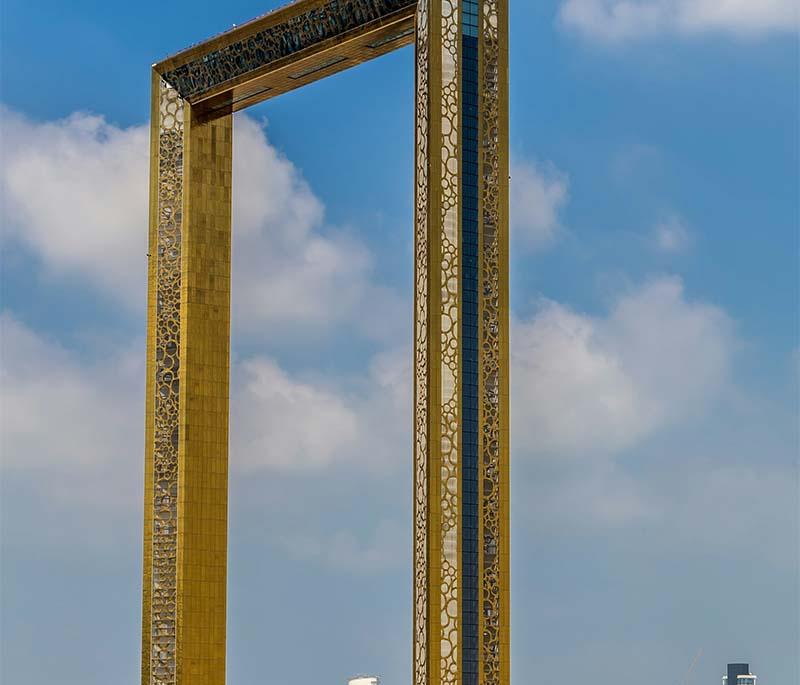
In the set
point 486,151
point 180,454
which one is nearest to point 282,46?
point 486,151

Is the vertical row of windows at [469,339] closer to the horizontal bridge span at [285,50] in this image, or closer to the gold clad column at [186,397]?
the horizontal bridge span at [285,50]

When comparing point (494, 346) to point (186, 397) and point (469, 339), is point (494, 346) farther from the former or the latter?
point (186, 397)

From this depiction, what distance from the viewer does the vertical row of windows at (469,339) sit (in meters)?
17.6

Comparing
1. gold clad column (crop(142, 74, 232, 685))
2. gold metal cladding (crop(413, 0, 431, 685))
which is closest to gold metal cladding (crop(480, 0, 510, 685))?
gold metal cladding (crop(413, 0, 431, 685))

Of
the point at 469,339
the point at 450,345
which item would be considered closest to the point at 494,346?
the point at 469,339

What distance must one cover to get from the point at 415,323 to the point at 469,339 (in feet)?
2.41

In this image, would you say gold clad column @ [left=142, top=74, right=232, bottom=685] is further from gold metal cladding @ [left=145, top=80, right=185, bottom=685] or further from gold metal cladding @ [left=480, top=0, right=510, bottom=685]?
gold metal cladding @ [left=480, top=0, right=510, bottom=685]

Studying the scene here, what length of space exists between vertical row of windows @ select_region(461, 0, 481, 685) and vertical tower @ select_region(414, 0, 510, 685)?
1 cm

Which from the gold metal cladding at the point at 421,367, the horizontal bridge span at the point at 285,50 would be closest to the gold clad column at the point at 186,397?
the horizontal bridge span at the point at 285,50

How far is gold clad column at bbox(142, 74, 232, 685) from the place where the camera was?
70.9ft

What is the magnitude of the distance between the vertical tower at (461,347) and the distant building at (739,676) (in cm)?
4193

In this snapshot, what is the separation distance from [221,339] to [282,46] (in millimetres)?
3924

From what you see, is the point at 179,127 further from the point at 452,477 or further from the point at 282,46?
the point at 452,477

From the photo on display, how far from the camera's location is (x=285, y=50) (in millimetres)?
21047
